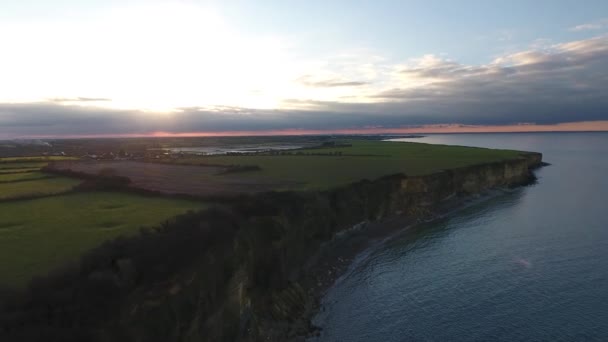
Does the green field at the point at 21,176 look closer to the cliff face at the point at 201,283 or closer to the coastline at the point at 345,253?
the cliff face at the point at 201,283

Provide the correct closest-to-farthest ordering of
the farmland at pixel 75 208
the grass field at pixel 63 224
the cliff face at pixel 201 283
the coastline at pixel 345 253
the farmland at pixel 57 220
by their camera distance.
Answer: the cliff face at pixel 201 283, the grass field at pixel 63 224, the farmland at pixel 57 220, the farmland at pixel 75 208, the coastline at pixel 345 253

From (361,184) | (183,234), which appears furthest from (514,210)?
(183,234)

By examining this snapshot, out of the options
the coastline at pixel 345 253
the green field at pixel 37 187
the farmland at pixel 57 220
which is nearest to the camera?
the farmland at pixel 57 220

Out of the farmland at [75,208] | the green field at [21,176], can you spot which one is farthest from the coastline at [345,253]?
the green field at [21,176]

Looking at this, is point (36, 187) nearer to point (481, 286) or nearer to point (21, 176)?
point (21, 176)

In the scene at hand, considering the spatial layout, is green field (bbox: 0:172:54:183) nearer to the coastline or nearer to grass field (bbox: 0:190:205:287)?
grass field (bbox: 0:190:205:287)

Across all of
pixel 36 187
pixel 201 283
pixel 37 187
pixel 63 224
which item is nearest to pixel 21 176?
pixel 36 187
